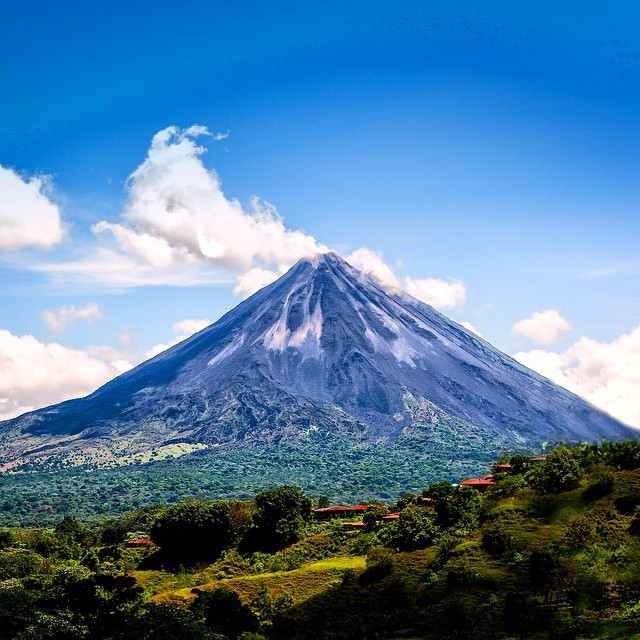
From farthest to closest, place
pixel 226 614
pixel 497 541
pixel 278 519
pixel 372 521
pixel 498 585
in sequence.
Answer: pixel 372 521 < pixel 278 519 < pixel 497 541 < pixel 498 585 < pixel 226 614

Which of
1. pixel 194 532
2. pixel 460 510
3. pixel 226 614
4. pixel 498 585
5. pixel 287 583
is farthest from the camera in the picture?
pixel 194 532

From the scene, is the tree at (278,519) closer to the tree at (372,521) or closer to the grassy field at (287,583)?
the tree at (372,521)

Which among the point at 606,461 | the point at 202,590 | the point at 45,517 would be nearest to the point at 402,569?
the point at 202,590

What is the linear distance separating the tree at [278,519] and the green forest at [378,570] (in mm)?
145

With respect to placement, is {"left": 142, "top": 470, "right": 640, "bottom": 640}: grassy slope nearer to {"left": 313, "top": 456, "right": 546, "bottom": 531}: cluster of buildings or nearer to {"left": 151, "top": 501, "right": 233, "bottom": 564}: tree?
{"left": 151, "top": 501, "right": 233, "bottom": 564}: tree

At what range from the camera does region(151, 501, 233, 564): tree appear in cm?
6644

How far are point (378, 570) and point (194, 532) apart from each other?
21636 mm

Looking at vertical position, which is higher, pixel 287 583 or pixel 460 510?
pixel 460 510

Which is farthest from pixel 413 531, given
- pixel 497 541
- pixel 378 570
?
pixel 497 541

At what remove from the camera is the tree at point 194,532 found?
66438 millimetres

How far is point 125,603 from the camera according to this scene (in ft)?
164

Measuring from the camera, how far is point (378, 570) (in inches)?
2008

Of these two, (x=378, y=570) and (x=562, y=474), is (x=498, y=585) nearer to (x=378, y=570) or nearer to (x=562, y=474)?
(x=378, y=570)

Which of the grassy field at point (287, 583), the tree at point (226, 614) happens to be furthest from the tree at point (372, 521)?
the tree at point (226, 614)
